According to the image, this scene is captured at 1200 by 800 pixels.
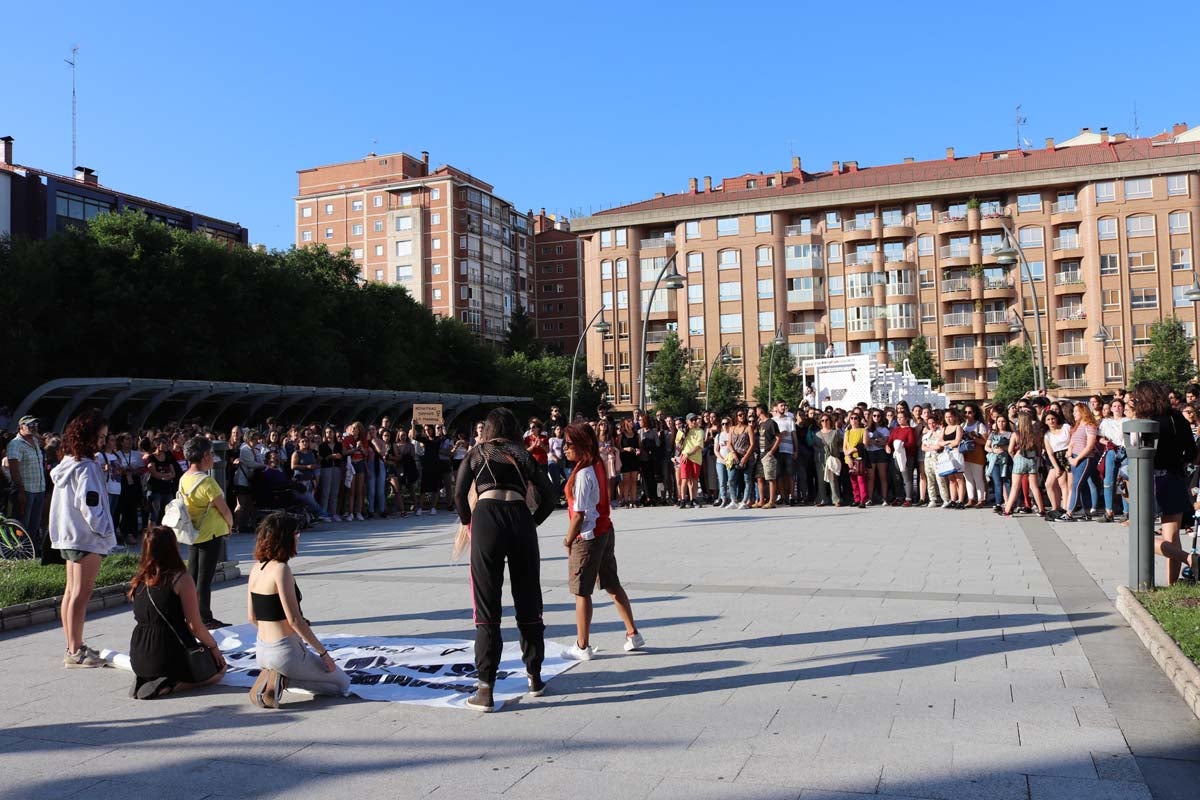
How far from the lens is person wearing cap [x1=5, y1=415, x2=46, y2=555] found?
41.9 ft

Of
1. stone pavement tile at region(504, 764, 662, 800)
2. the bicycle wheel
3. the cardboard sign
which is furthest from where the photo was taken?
the cardboard sign

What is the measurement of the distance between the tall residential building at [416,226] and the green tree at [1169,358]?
199 ft

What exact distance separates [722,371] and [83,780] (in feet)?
251

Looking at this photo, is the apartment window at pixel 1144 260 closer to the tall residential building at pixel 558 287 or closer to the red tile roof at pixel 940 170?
the red tile roof at pixel 940 170

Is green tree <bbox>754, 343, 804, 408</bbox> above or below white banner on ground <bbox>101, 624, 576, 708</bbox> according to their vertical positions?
above

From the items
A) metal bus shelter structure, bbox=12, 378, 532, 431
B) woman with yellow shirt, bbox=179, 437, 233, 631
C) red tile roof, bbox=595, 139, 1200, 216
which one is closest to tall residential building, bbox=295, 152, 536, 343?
red tile roof, bbox=595, 139, 1200, 216

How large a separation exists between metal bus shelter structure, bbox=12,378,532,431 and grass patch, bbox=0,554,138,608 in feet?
45.0

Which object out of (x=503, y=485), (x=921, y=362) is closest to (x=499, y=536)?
(x=503, y=485)

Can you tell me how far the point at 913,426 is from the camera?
1844 cm

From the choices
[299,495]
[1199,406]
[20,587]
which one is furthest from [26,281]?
[1199,406]

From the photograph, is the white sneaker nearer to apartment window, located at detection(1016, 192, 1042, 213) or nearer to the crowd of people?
the crowd of people

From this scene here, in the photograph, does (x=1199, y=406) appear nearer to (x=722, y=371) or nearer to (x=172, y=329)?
(x=172, y=329)

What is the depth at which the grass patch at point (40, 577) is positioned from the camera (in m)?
8.64

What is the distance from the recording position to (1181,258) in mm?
72812
